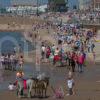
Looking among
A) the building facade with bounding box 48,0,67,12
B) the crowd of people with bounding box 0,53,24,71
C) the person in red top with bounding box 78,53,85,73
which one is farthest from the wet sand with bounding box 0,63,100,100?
the building facade with bounding box 48,0,67,12

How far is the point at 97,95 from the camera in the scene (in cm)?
1877

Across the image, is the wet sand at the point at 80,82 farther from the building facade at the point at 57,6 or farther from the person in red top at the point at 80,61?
the building facade at the point at 57,6

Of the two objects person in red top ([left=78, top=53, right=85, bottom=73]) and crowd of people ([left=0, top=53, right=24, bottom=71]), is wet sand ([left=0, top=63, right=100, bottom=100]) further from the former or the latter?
crowd of people ([left=0, top=53, right=24, bottom=71])

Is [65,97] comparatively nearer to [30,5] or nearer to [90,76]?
[90,76]

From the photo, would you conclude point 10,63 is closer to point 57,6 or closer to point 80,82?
point 80,82

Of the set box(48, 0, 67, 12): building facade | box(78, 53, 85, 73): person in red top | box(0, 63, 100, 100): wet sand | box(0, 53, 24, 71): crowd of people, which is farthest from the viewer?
box(48, 0, 67, 12): building facade

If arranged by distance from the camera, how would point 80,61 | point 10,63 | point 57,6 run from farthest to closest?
point 57,6
point 10,63
point 80,61

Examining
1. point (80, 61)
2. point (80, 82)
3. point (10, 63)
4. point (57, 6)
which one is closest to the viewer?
point (80, 82)

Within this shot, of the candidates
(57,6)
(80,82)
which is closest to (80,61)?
(80,82)

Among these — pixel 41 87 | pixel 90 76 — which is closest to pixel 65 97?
pixel 41 87

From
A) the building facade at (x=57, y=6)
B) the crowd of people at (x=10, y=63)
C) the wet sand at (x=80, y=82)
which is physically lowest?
the wet sand at (x=80, y=82)

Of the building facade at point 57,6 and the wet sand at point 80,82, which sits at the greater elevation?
the building facade at point 57,6

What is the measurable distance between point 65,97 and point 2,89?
14.0 ft

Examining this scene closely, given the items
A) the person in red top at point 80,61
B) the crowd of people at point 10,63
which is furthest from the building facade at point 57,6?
the person in red top at point 80,61
